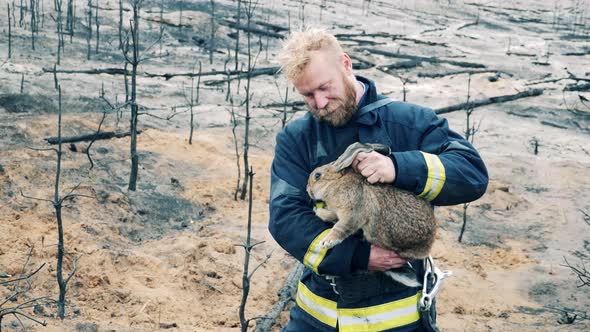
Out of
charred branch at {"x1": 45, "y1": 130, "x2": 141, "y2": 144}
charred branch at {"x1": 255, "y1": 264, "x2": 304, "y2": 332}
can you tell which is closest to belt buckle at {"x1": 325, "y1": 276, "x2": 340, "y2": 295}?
charred branch at {"x1": 255, "y1": 264, "x2": 304, "y2": 332}

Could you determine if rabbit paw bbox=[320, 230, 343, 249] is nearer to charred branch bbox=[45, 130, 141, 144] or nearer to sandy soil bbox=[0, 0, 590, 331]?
sandy soil bbox=[0, 0, 590, 331]

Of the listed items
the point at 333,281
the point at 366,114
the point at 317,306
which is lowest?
the point at 317,306

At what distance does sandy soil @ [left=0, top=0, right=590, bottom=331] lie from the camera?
6.23 meters

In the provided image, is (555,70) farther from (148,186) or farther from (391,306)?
(391,306)

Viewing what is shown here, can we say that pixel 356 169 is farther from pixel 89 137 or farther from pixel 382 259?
pixel 89 137

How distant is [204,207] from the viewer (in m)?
8.93

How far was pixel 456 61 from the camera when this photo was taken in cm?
1959

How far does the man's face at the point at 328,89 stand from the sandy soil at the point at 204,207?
2936mm

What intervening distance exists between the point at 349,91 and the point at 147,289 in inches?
147

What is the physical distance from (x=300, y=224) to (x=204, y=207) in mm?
5629

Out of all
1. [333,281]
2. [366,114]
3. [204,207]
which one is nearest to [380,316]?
[333,281]

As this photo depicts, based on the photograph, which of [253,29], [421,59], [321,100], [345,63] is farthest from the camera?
[253,29]

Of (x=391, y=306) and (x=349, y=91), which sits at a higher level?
(x=349, y=91)

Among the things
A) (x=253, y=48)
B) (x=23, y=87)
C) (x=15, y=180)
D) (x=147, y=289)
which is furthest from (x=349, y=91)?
(x=253, y=48)
